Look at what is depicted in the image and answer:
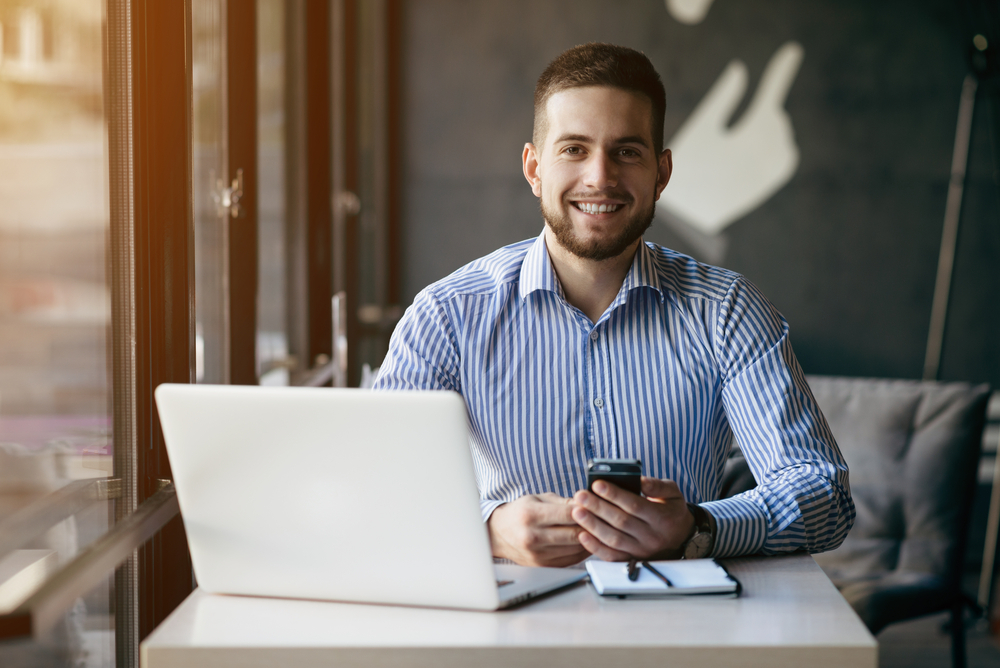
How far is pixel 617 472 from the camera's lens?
115 cm

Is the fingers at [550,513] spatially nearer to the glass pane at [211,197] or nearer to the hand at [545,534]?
the hand at [545,534]

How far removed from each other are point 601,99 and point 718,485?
767mm

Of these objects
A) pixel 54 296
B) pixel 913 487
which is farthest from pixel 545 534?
pixel 913 487

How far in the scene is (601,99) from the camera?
158cm

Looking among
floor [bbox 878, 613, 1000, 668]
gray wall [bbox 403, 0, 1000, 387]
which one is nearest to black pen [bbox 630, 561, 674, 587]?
floor [bbox 878, 613, 1000, 668]

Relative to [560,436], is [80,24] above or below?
above

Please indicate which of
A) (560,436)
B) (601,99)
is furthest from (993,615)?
(601,99)

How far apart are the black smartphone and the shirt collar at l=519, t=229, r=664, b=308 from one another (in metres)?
0.47

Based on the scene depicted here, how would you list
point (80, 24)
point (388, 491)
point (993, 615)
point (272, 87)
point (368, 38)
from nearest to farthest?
1. point (388, 491)
2. point (80, 24)
3. point (272, 87)
4. point (993, 615)
5. point (368, 38)

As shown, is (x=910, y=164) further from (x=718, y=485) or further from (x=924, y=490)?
(x=718, y=485)

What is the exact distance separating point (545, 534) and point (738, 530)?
289mm

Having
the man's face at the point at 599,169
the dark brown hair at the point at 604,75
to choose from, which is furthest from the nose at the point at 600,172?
the dark brown hair at the point at 604,75

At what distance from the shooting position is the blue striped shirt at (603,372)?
5.04ft

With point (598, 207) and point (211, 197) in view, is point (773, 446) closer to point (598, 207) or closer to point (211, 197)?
point (598, 207)
